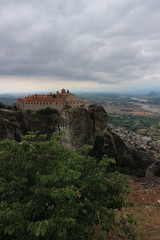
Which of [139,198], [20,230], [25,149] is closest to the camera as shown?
[20,230]

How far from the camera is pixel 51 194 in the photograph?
5949mm

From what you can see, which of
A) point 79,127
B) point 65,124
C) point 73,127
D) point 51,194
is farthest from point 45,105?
point 51,194

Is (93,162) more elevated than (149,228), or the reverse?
(93,162)

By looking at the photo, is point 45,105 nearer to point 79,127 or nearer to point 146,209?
point 79,127

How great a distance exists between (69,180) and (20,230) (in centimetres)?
209

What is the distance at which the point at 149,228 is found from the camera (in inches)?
448

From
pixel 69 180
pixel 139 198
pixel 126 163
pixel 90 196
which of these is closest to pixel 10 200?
pixel 69 180

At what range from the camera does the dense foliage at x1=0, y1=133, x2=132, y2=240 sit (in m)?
5.59

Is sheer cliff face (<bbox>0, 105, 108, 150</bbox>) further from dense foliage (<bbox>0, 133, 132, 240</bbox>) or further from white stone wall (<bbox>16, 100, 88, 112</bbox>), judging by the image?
dense foliage (<bbox>0, 133, 132, 240</bbox>)

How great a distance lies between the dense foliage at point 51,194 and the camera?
18.3 ft

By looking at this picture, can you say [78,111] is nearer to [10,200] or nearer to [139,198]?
[139,198]

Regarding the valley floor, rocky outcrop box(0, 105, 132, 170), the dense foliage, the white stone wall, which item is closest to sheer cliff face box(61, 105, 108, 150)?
rocky outcrop box(0, 105, 132, 170)

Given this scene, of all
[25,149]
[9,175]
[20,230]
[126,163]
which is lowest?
[126,163]

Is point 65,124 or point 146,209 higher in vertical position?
point 65,124
